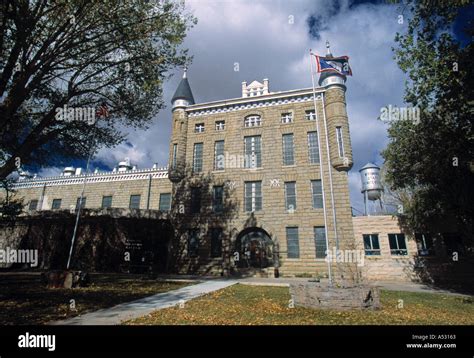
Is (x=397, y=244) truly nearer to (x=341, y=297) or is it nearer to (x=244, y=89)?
(x=341, y=297)

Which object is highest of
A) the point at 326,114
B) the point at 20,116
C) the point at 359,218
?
the point at 326,114

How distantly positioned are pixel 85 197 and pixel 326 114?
33011mm

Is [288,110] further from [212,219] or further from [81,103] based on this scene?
[81,103]

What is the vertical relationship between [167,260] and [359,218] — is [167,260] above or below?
below

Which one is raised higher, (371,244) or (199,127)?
(199,127)

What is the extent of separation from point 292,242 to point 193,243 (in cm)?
938

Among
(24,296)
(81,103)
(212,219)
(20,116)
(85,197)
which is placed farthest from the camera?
(85,197)

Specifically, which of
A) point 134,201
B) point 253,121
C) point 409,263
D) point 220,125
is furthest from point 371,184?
point 134,201

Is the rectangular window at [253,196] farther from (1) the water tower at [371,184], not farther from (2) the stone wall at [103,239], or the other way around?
(1) the water tower at [371,184]

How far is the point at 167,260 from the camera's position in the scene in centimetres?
2458

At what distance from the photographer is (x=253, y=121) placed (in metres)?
26.5

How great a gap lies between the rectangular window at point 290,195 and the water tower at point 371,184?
8.94 metres
